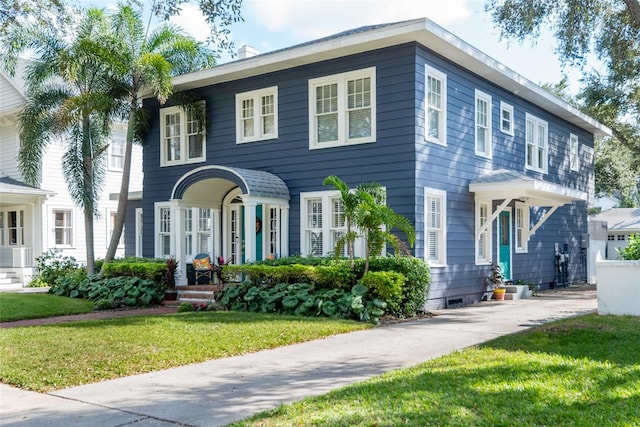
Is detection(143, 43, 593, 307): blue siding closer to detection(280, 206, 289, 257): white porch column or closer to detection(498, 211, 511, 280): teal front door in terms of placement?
detection(280, 206, 289, 257): white porch column

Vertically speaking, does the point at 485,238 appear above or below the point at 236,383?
above

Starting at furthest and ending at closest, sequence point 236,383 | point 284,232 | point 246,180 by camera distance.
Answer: point 284,232 < point 246,180 < point 236,383

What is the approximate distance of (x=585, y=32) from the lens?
16.6 m

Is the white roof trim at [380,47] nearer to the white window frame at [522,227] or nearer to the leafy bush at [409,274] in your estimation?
the white window frame at [522,227]

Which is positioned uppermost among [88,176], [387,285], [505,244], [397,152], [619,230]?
[397,152]

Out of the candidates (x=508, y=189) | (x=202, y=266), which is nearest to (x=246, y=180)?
(x=202, y=266)

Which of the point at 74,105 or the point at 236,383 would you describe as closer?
the point at 236,383

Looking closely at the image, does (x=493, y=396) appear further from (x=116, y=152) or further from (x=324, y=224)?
(x=116, y=152)

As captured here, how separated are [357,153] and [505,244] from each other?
5747mm

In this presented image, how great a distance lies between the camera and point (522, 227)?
59.2ft

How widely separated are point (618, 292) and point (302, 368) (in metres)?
6.74

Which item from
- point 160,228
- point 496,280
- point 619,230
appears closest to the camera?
point 496,280

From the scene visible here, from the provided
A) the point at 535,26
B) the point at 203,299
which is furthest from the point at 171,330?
the point at 535,26

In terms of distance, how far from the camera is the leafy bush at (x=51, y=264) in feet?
64.8
